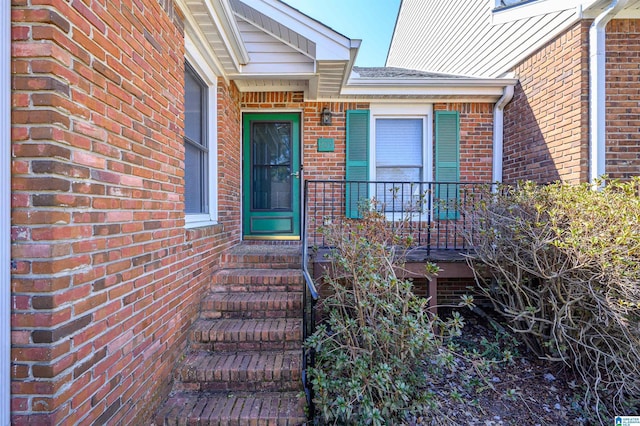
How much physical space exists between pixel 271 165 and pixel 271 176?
0.17 metres

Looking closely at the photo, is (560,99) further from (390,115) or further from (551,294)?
(551,294)

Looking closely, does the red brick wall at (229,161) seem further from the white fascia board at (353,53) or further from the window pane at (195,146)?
the white fascia board at (353,53)

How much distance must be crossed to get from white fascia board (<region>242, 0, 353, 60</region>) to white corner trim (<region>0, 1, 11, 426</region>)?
2.64 metres

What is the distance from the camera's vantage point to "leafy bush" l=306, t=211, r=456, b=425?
6.74ft

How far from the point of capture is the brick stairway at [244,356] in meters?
2.17

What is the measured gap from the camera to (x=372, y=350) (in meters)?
2.27

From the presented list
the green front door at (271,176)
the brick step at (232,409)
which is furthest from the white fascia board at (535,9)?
the brick step at (232,409)

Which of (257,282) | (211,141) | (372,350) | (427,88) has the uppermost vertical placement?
(427,88)

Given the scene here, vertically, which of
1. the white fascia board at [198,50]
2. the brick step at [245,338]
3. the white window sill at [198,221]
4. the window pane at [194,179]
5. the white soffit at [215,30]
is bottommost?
the brick step at [245,338]

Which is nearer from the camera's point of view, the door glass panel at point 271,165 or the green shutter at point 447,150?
the green shutter at point 447,150

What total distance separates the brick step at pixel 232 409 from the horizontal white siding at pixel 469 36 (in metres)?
5.01

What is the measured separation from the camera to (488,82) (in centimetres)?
445

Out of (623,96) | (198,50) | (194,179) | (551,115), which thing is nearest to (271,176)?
(194,179)

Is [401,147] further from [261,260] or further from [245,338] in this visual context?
[245,338]
